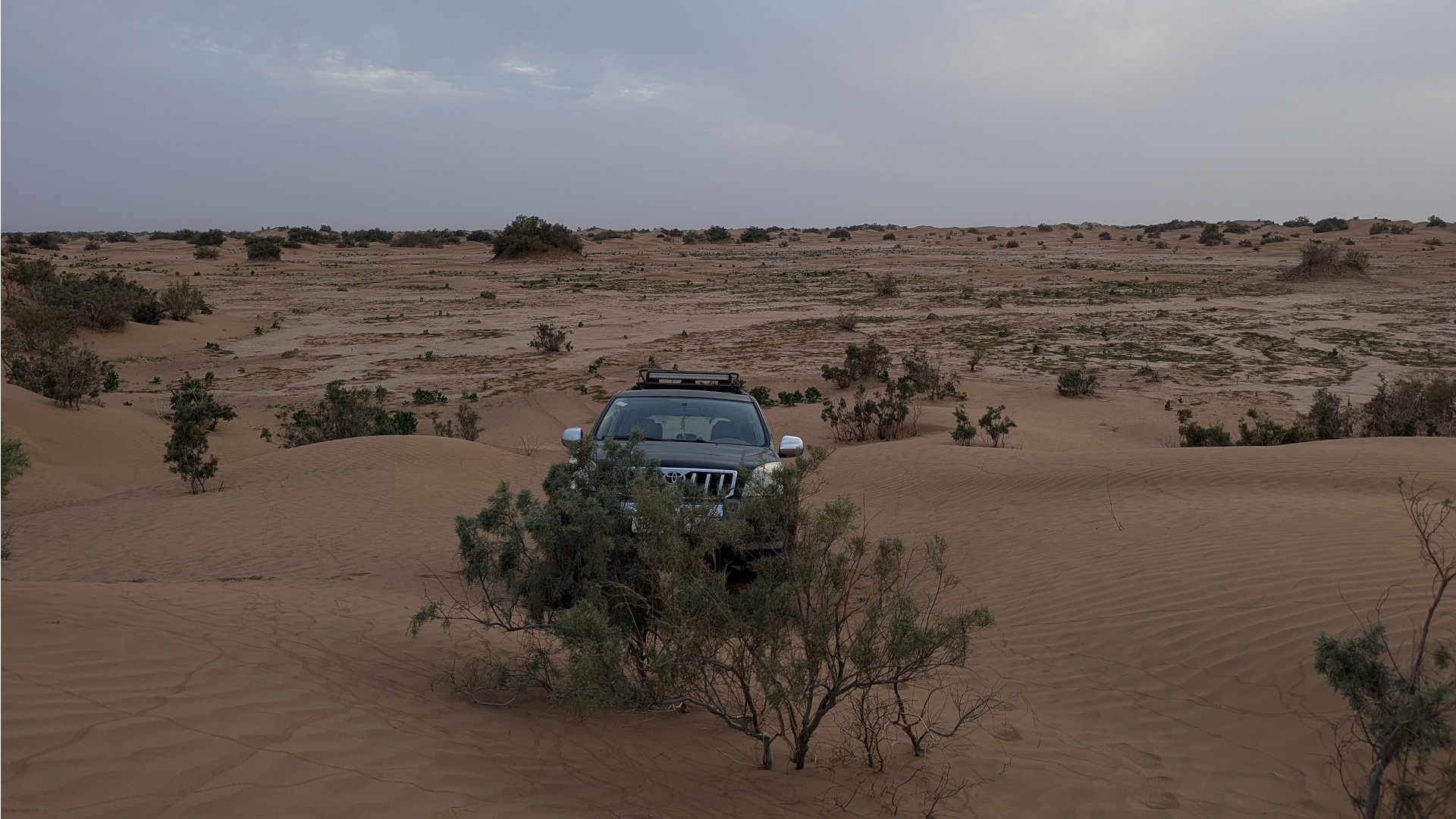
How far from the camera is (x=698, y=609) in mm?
4082

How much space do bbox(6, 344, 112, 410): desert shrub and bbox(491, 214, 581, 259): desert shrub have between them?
3825cm

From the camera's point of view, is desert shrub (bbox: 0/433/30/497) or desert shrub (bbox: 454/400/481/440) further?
desert shrub (bbox: 454/400/481/440)

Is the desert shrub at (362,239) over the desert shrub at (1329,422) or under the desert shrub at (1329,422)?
over

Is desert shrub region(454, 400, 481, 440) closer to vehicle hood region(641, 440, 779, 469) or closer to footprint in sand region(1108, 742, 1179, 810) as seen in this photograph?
vehicle hood region(641, 440, 779, 469)

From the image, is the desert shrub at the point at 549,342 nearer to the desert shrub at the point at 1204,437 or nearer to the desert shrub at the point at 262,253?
the desert shrub at the point at 1204,437

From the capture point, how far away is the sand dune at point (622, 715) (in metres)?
3.54

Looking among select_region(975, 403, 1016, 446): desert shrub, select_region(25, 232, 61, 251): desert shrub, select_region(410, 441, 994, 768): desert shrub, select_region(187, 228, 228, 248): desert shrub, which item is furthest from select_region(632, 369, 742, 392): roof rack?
select_region(25, 232, 61, 251): desert shrub

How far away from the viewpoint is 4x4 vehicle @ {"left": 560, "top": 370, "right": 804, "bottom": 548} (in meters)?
6.79

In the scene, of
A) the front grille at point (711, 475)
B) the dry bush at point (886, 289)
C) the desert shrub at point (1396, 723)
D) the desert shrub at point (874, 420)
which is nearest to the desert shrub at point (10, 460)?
the front grille at point (711, 475)

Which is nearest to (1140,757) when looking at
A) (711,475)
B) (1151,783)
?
(1151,783)

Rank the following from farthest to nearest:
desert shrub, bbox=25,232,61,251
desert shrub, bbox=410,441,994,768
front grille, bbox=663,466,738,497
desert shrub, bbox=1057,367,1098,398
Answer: desert shrub, bbox=25,232,61,251 < desert shrub, bbox=1057,367,1098,398 < front grille, bbox=663,466,738,497 < desert shrub, bbox=410,441,994,768

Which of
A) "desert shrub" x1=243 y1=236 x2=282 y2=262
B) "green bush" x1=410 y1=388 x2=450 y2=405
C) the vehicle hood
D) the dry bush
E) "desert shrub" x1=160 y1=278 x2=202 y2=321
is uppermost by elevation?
"desert shrub" x1=243 y1=236 x2=282 y2=262

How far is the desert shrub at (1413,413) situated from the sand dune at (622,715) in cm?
231

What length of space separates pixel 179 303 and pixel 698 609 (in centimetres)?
3084
